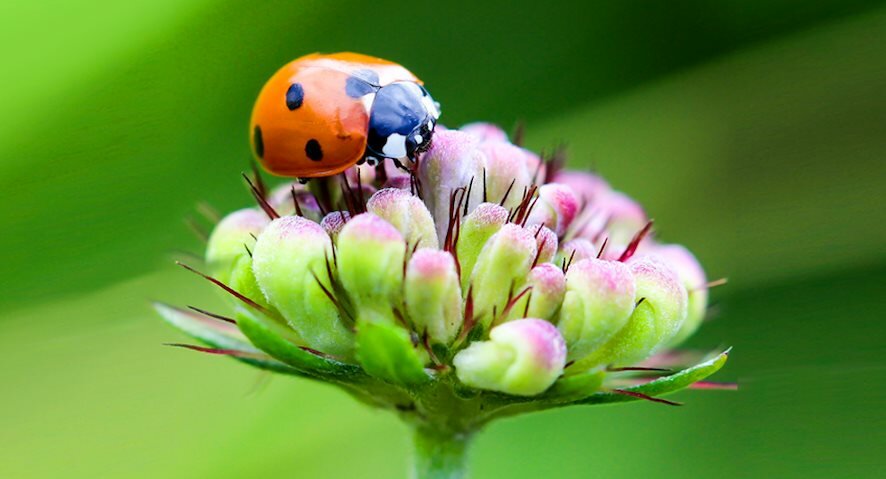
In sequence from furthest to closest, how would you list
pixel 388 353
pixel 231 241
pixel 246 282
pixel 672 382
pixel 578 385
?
pixel 231 241 < pixel 246 282 < pixel 672 382 < pixel 578 385 < pixel 388 353

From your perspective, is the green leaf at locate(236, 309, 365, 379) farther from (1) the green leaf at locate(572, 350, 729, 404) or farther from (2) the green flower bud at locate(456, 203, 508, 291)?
(1) the green leaf at locate(572, 350, 729, 404)

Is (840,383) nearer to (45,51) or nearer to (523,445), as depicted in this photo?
(523,445)

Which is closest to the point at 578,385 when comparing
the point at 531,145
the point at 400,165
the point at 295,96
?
the point at 400,165

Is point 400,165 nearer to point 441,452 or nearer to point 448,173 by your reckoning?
point 448,173

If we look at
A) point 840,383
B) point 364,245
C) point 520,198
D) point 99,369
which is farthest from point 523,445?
point 364,245

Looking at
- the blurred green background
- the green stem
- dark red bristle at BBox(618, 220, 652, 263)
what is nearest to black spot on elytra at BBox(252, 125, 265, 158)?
the green stem

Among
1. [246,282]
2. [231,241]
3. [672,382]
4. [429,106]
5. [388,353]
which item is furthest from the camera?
[429,106]

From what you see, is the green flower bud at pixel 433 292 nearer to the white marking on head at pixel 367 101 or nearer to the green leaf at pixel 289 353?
the green leaf at pixel 289 353
